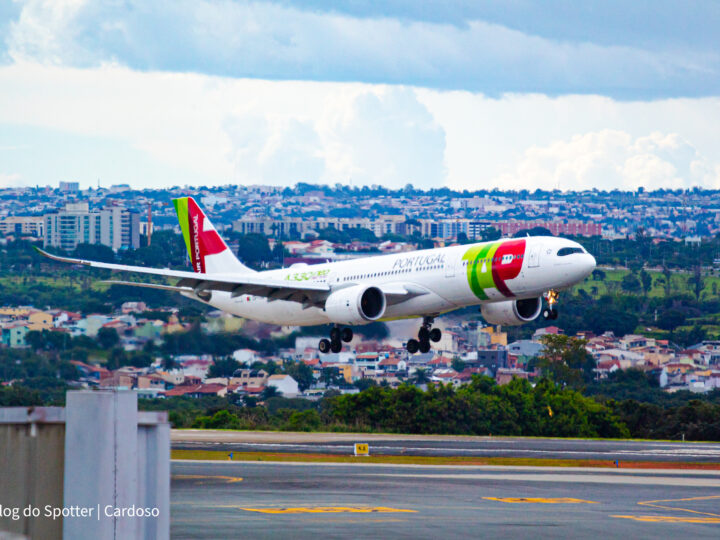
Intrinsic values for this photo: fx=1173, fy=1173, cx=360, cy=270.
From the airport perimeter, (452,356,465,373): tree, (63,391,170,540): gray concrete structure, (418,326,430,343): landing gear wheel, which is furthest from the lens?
(452,356,465,373): tree

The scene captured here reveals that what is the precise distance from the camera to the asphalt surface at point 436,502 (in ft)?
79.1

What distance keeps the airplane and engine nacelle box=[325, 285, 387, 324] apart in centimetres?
5

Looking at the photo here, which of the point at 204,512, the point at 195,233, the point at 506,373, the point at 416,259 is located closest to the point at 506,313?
the point at 416,259

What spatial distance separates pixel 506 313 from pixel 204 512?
30.8 meters

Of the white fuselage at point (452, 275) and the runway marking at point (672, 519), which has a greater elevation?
the white fuselage at point (452, 275)

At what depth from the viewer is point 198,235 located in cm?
7062

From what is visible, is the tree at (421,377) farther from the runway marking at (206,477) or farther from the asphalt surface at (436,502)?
the runway marking at (206,477)

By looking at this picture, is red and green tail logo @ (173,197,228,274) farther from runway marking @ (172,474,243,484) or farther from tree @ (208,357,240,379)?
runway marking @ (172,474,243,484)

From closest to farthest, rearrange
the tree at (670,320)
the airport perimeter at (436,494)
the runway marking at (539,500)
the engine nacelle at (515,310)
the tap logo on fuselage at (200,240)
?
1. the airport perimeter at (436,494)
2. the runway marking at (539,500)
3. the engine nacelle at (515,310)
4. the tap logo on fuselage at (200,240)
5. the tree at (670,320)

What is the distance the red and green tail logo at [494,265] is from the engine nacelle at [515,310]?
4335 millimetres

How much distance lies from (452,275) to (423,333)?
752cm

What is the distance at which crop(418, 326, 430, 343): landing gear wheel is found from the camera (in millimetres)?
58344

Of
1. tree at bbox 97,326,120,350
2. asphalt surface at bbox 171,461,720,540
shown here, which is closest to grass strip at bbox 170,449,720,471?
asphalt surface at bbox 171,461,720,540

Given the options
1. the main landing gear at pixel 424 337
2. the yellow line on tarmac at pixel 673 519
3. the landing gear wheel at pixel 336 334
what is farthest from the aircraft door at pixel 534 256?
the yellow line on tarmac at pixel 673 519
